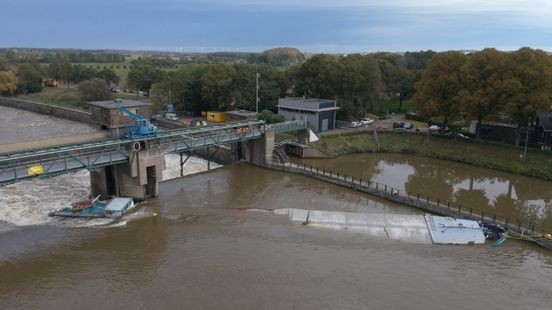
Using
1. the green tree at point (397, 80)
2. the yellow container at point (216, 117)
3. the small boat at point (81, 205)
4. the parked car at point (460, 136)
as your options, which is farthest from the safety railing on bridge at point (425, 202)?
the green tree at point (397, 80)

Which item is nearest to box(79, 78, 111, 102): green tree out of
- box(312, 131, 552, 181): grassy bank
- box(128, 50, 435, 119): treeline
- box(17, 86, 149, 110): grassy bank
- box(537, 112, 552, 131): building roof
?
box(17, 86, 149, 110): grassy bank

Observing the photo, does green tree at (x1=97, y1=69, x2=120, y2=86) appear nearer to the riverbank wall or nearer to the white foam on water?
the riverbank wall

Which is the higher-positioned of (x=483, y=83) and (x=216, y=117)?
(x=483, y=83)

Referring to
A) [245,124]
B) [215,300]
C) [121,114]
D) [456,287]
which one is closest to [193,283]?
[215,300]

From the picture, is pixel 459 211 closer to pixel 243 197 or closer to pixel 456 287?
pixel 456 287

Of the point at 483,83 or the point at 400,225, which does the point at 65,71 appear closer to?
the point at 483,83

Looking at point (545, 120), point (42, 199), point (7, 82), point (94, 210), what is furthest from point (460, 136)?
point (7, 82)
